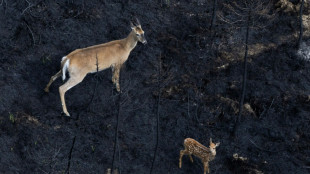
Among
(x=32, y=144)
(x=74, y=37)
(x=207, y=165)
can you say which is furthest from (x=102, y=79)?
(x=207, y=165)

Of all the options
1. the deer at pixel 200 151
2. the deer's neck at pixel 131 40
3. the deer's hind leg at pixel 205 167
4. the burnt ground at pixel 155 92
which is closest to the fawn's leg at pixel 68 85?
the burnt ground at pixel 155 92

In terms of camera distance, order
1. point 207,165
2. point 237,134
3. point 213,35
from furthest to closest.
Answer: point 213,35
point 237,134
point 207,165

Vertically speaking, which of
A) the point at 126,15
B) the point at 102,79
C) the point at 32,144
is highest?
the point at 126,15

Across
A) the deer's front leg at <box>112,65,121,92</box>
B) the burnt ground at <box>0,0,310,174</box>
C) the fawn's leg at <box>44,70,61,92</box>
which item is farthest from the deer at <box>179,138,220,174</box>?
the fawn's leg at <box>44,70,61,92</box>

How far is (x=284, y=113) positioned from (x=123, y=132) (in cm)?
→ 662

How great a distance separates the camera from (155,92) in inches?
901

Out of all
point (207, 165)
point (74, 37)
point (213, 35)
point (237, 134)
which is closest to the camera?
point (207, 165)

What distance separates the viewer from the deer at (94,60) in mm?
20688

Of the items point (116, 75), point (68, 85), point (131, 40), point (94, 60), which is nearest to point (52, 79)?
point (68, 85)

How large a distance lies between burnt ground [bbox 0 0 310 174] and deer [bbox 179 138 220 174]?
0.75 metres

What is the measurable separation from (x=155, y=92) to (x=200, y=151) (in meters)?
3.73

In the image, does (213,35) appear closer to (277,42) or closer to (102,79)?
(277,42)

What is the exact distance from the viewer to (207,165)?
66.5 ft

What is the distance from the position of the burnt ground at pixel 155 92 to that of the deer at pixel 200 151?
75 centimetres
